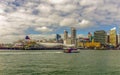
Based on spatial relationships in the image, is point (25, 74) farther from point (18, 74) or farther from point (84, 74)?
point (84, 74)

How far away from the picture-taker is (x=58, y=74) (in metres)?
50.5

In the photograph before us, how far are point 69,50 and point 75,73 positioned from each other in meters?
125

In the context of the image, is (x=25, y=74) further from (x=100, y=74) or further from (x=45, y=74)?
(x=100, y=74)

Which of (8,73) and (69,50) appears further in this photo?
(69,50)

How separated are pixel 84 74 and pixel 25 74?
11.7 m

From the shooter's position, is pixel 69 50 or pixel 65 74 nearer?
pixel 65 74

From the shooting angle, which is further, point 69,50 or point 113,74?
point 69,50

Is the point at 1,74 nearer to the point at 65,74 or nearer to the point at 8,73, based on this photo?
the point at 8,73

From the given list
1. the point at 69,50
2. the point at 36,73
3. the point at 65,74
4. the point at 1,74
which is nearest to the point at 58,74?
the point at 65,74

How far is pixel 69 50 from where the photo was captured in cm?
17725

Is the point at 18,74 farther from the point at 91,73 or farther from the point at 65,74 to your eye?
the point at 91,73

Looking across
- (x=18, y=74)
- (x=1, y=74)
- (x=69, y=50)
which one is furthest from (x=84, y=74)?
Result: (x=69, y=50)

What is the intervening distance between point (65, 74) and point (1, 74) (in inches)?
508

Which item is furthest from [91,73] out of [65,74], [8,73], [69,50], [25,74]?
Answer: [69,50]
